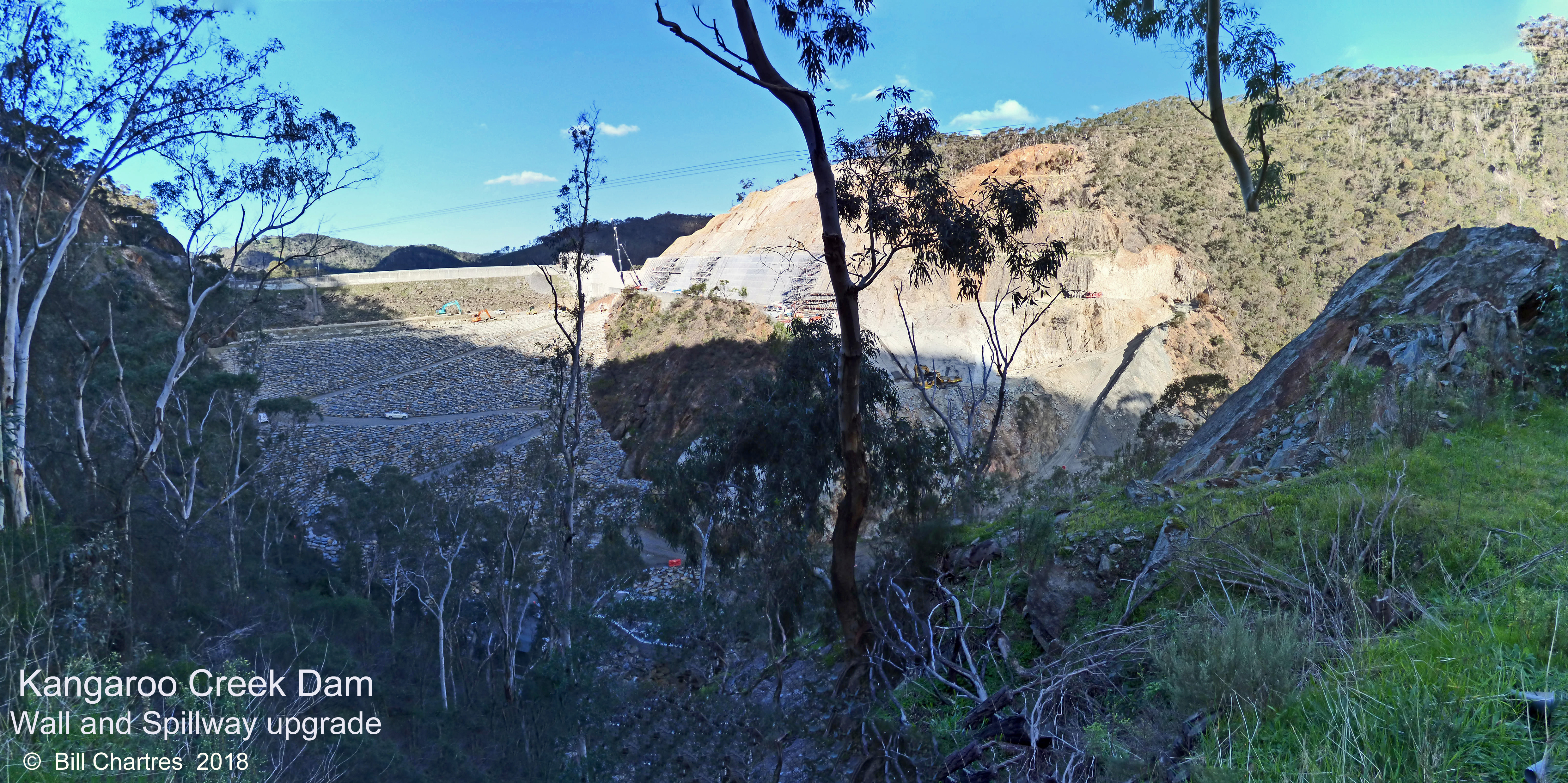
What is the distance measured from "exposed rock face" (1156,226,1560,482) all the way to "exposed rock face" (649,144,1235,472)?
13060 millimetres

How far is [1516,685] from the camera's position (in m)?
2.16

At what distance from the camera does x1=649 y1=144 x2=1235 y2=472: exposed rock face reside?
26.3m

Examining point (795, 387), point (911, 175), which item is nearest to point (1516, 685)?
point (911, 175)

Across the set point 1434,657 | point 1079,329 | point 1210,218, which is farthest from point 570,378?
point 1210,218

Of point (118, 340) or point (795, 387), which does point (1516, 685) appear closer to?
point (795, 387)

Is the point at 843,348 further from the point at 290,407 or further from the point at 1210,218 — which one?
the point at 1210,218

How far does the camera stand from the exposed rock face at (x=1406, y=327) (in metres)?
6.90

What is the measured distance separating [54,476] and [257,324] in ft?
14.0

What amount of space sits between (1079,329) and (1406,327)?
2310 centimetres

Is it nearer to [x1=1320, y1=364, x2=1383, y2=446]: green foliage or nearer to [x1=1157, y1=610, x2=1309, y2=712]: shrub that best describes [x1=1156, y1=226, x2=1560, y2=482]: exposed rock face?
[x1=1320, y1=364, x2=1383, y2=446]: green foliage

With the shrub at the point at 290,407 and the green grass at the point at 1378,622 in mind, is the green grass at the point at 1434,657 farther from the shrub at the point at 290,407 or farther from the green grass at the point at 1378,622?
the shrub at the point at 290,407

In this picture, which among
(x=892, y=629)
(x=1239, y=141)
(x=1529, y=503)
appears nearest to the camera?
(x=1529, y=503)

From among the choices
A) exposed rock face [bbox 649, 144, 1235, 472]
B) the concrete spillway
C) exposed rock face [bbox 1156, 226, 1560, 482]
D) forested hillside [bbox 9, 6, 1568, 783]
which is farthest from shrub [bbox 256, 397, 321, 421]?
exposed rock face [bbox 1156, 226, 1560, 482]

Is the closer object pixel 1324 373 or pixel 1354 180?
pixel 1324 373
